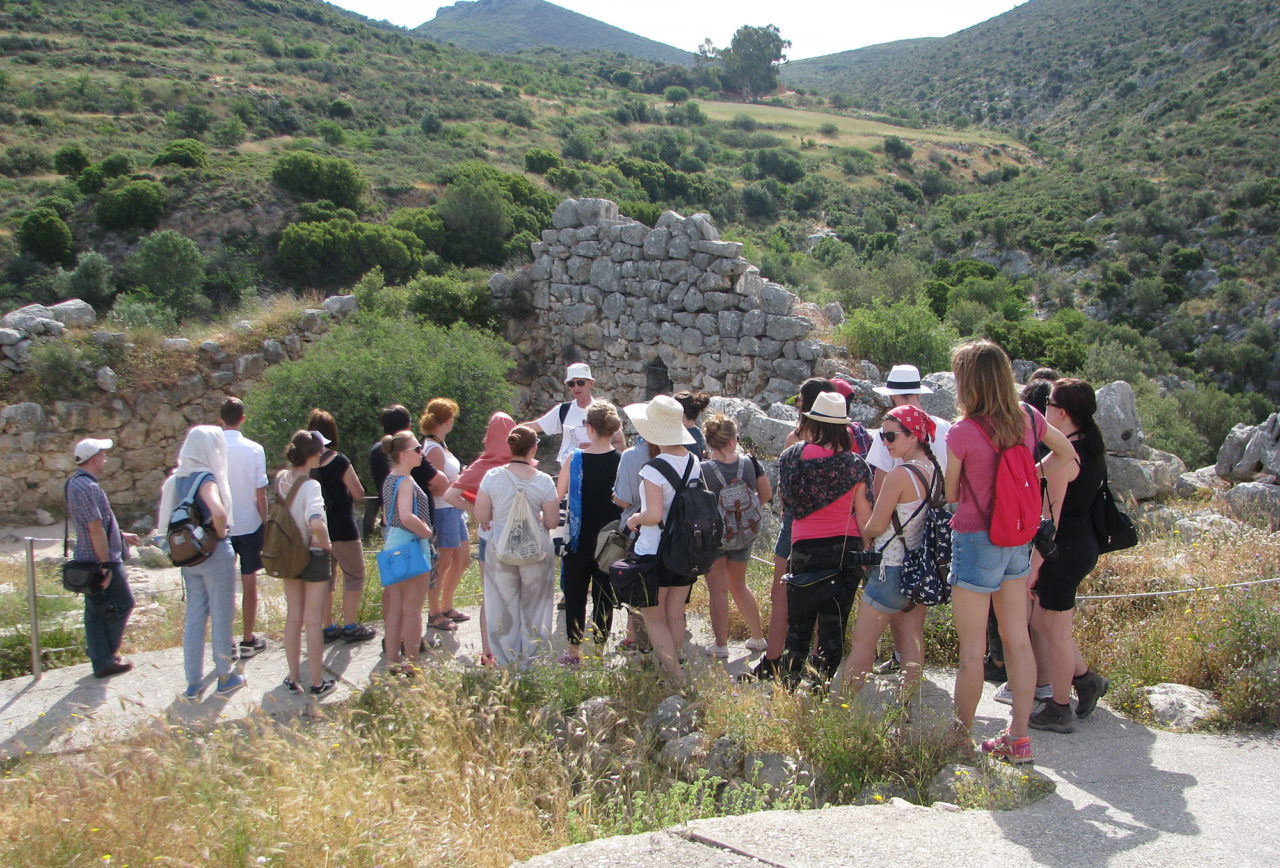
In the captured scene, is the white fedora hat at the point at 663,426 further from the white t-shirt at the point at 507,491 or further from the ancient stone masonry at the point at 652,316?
the ancient stone masonry at the point at 652,316

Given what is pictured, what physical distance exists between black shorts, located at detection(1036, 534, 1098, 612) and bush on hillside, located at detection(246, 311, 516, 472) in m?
8.43

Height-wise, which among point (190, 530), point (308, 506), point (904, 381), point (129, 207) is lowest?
point (190, 530)

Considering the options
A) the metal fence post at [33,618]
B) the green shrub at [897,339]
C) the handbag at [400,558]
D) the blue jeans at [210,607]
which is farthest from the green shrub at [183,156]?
the handbag at [400,558]

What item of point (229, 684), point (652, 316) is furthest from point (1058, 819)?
point (652, 316)

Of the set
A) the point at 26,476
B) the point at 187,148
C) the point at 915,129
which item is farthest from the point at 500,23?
the point at 26,476

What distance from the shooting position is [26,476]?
465 inches

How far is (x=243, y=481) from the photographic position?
5.93 meters

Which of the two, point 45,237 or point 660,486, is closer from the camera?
point 660,486

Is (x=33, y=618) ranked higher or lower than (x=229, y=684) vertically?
higher

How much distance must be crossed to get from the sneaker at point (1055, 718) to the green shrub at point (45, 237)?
81.2 feet

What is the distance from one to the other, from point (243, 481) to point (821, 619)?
3971 mm

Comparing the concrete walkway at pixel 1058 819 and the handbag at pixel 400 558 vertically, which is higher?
the handbag at pixel 400 558

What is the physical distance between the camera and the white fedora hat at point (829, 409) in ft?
15.0

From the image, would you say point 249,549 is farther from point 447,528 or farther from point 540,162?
point 540,162
